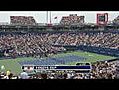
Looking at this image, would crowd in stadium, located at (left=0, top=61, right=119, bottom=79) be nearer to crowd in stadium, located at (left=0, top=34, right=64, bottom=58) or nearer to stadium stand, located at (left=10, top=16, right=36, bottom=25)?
crowd in stadium, located at (left=0, top=34, right=64, bottom=58)

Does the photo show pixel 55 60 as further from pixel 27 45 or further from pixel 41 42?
pixel 27 45

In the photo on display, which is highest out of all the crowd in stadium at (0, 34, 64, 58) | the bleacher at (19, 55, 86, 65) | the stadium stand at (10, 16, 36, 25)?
the stadium stand at (10, 16, 36, 25)

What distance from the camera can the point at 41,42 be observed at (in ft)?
23.2

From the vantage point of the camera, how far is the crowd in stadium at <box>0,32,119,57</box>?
707 cm

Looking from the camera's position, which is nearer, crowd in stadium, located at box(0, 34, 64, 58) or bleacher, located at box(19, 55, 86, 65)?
bleacher, located at box(19, 55, 86, 65)

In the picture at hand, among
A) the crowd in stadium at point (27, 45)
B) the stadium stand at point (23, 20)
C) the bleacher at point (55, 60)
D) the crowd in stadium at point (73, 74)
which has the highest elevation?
the stadium stand at point (23, 20)

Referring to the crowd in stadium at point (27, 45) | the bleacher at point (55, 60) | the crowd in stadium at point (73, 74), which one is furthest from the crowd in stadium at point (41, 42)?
the crowd in stadium at point (73, 74)

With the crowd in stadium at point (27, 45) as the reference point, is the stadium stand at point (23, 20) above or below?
above

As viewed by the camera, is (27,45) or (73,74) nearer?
(73,74)

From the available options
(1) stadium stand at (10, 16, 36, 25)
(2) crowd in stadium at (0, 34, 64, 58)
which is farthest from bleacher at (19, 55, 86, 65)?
(1) stadium stand at (10, 16, 36, 25)

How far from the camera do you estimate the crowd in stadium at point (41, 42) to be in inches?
279
